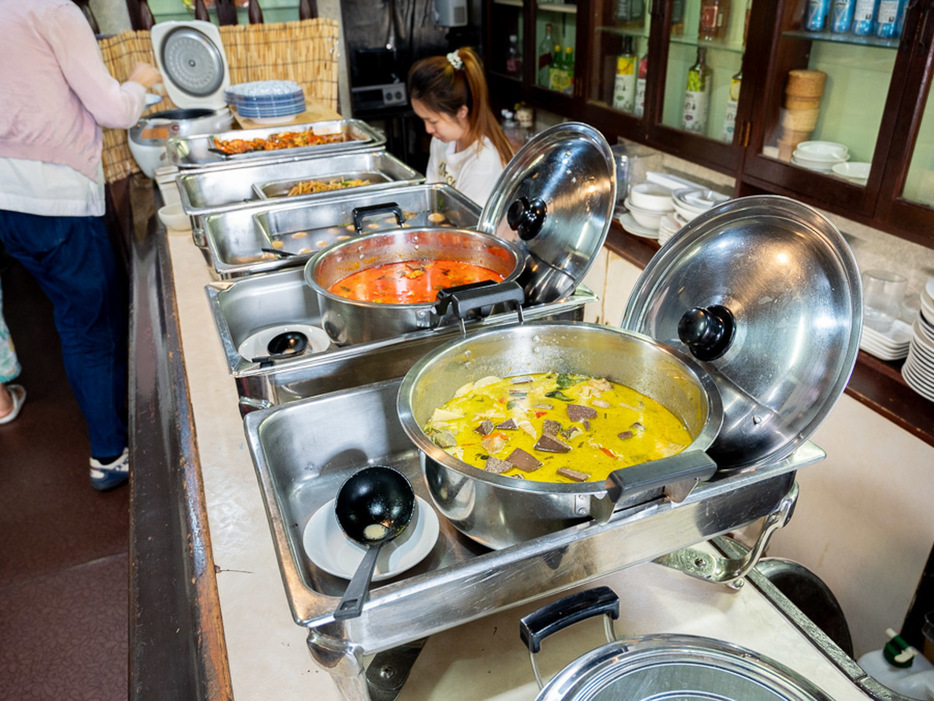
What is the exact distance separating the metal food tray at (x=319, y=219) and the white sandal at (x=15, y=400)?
181 centimetres

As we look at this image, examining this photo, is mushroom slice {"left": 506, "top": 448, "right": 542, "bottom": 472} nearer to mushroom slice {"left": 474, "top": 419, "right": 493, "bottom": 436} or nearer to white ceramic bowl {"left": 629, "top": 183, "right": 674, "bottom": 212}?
mushroom slice {"left": 474, "top": 419, "right": 493, "bottom": 436}

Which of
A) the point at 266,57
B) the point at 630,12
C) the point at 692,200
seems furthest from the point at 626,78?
the point at 266,57

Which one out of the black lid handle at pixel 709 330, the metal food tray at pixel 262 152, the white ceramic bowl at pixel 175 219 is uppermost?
the black lid handle at pixel 709 330

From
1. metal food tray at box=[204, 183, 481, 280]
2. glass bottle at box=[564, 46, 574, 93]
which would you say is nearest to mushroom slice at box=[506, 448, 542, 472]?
metal food tray at box=[204, 183, 481, 280]

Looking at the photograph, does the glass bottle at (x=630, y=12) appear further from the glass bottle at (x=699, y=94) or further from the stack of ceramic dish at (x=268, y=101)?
the stack of ceramic dish at (x=268, y=101)

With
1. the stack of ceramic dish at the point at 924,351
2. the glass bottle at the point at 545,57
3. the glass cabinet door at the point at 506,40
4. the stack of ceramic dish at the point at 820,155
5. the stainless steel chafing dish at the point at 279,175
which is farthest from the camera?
the glass cabinet door at the point at 506,40

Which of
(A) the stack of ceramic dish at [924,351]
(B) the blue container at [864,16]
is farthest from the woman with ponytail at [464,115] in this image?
(A) the stack of ceramic dish at [924,351]

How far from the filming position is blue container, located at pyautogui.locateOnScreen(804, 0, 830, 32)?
208 centimetres

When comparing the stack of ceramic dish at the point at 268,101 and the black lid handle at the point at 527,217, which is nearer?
the black lid handle at the point at 527,217

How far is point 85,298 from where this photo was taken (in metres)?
2.54

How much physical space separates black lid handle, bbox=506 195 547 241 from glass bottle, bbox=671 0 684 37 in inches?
68.9

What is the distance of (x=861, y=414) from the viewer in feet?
5.67

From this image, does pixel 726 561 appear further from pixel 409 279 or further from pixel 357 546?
pixel 409 279

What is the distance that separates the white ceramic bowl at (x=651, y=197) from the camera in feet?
8.96
